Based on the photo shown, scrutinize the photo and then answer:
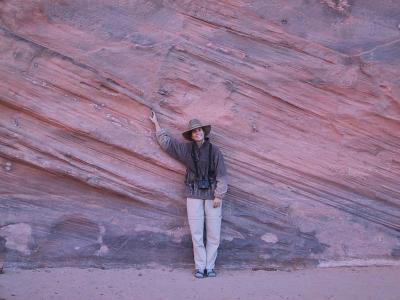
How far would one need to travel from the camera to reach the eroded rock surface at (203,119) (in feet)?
16.8

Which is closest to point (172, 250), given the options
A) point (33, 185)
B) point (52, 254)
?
point (52, 254)

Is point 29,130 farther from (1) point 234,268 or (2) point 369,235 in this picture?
(2) point 369,235

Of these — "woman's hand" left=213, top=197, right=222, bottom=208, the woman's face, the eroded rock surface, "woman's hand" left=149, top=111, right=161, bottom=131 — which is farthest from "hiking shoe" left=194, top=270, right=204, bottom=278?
"woman's hand" left=149, top=111, right=161, bottom=131

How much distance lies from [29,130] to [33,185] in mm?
500

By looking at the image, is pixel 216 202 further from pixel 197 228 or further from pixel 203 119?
pixel 203 119

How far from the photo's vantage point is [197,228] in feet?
16.5

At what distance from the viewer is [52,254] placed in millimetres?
5078

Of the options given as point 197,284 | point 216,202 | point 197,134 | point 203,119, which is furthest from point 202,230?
point 203,119

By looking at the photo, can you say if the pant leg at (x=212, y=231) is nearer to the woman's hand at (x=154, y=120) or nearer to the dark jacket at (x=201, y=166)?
the dark jacket at (x=201, y=166)

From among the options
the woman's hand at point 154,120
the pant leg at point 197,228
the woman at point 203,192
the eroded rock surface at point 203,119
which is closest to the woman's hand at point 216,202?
the woman at point 203,192

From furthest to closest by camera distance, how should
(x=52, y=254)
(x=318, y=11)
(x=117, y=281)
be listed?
(x=318, y=11) → (x=52, y=254) → (x=117, y=281)

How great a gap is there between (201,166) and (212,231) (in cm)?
58

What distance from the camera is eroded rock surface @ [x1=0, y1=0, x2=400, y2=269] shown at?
513 cm

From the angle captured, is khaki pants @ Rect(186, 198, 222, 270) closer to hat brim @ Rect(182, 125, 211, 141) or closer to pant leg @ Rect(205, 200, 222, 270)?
pant leg @ Rect(205, 200, 222, 270)
